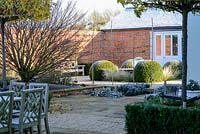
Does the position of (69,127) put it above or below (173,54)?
below

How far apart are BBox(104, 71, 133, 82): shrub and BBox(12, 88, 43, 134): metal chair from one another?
43.9 feet

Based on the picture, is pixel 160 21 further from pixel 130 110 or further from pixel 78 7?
pixel 130 110

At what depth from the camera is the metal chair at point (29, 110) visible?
6.07m

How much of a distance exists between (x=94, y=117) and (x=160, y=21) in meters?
18.1

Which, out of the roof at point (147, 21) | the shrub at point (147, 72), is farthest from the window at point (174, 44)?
the shrub at point (147, 72)

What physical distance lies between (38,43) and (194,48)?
18.1 feet

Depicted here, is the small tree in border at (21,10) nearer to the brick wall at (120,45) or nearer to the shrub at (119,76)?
the shrub at (119,76)

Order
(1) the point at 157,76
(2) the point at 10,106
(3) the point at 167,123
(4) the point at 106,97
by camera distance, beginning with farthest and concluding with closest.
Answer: (1) the point at 157,76
(4) the point at 106,97
(3) the point at 167,123
(2) the point at 10,106

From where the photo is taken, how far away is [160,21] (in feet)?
88.1

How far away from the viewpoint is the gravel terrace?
8117 millimetres

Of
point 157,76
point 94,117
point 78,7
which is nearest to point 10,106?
point 94,117

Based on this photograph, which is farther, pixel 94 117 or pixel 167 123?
pixel 94 117

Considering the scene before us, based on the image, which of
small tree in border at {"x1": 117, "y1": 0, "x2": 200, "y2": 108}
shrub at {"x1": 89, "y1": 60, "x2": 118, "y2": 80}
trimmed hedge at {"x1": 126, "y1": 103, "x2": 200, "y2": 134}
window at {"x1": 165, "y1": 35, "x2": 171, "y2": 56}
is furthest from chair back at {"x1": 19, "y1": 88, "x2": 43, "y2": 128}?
window at {"x1": 165, "y1": 35, "x2": 171, "y2": 56}

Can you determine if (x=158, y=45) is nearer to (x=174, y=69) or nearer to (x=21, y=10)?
(x=174, y=69)
